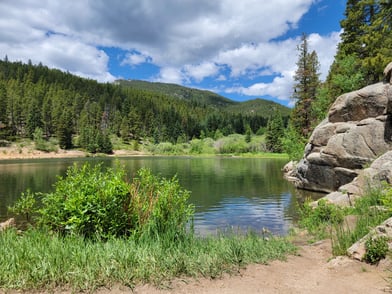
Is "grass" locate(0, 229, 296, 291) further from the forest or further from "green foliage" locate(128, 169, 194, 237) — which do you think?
the forest

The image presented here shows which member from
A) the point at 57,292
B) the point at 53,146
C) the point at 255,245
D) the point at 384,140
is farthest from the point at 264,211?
the point at 53,146

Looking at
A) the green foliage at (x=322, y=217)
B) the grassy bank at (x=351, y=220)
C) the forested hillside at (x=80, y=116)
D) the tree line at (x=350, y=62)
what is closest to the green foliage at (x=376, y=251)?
the grassy bank at (x=351, y=220)

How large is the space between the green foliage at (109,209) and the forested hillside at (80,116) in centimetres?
10759

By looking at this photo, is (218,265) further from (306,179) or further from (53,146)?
(53,146)

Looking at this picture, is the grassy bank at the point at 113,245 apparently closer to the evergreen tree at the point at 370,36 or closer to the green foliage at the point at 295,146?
the evergreen tree at the point at 370,36

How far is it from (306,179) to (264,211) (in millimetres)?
10444

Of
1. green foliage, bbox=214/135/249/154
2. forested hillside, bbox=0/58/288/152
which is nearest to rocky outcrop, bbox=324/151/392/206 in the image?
forested hillside, bbox=0/58/288/152

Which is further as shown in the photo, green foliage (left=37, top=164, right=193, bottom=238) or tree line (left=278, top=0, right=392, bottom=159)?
tree line (left=278, top=0, right=392, bottom=159)

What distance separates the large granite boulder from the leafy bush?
15533 mm

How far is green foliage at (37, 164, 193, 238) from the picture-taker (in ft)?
25.3

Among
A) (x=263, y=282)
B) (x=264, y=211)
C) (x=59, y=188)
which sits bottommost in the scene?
(x=264, y=211)

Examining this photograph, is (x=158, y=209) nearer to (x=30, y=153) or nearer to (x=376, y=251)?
(x=376, y=251)

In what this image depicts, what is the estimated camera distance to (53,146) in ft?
338

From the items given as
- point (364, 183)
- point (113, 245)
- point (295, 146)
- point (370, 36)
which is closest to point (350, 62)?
point (370, 36)
